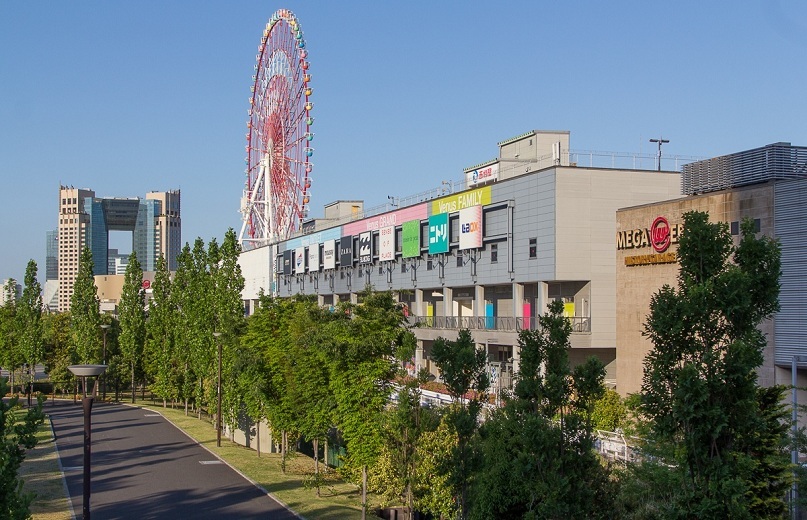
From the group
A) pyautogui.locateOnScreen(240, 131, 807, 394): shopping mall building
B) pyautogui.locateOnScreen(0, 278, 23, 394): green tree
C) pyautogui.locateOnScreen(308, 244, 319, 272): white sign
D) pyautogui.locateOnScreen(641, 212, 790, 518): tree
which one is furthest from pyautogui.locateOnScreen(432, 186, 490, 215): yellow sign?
pyautogui.locateOnScreen(641, 212, 790, 518): tree

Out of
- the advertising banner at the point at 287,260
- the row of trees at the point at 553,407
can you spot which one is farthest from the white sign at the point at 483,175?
the advertising banner at the point at 287,260

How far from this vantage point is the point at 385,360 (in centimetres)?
3216

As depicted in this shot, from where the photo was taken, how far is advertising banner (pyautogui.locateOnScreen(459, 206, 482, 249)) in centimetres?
6062

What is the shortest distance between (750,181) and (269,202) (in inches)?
2478

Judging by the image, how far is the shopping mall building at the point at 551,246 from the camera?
123ft

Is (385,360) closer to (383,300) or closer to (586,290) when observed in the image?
(383,300)

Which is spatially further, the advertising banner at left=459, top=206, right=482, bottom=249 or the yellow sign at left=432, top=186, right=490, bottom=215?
the advertising banner at left=459, top=206, right=482, bottom=249

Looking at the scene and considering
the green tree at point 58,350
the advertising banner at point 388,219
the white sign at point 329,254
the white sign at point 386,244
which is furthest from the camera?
the white sign at point 329,254

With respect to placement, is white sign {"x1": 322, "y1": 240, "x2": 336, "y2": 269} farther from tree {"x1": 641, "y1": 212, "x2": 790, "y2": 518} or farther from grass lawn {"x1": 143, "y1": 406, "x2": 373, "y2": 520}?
tree {"x1": 641, "y1": 212, "x2": 790, "y2": 518}

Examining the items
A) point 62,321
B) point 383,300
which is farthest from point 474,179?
point 62,321

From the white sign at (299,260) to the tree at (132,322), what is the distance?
1843 cm

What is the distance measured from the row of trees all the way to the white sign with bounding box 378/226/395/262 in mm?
28435

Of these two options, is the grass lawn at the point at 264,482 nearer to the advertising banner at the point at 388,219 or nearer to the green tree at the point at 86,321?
the green tree at the point at 86,321

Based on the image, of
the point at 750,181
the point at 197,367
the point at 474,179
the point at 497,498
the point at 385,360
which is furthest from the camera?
the point at 474,179
